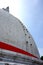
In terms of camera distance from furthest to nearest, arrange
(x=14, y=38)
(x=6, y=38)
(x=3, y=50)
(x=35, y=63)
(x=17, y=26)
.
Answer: (x=35, y=63) → (x=17, y=26) → (x=14, y=38) → (x=6, y=38) → (x=3, y=50)

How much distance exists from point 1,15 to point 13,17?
3.00m

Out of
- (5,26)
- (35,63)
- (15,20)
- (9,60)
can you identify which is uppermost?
(15,20)

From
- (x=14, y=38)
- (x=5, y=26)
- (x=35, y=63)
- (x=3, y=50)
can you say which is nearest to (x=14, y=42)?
(x=14, y=38)

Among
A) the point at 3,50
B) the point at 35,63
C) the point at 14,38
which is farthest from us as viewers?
the point at 35,63

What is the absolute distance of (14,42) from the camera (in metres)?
22.4

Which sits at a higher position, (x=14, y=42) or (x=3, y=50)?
(x=14, y=42)

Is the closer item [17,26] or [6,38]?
[6,38]

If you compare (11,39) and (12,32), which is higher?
(12,32)

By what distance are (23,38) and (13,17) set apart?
102 inches

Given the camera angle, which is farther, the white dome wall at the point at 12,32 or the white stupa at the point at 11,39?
the white dome wall at the point at 12,32

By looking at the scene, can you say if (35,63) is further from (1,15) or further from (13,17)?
(1,15)

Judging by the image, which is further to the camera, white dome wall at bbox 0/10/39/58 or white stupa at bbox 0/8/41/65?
white dome wall at bbox 0/10/39/58

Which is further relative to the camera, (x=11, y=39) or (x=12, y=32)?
(x=12, y=32)

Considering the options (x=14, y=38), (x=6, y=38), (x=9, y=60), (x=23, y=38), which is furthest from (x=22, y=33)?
(x=9, y=60)
